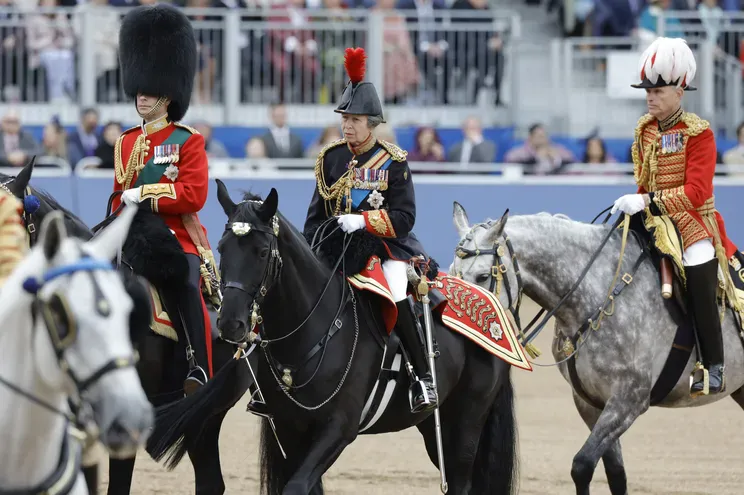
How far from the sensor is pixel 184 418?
5.97 meters

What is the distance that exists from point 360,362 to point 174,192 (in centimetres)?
132

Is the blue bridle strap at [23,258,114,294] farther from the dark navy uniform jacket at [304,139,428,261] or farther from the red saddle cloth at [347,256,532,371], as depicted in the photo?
the red saddle cloth at [347,256,532,371]

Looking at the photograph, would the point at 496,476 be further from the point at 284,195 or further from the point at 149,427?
the point at 284,195

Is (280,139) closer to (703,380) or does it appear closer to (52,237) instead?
(703,380)

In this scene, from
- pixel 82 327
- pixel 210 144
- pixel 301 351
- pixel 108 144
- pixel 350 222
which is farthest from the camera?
pixel 210 144

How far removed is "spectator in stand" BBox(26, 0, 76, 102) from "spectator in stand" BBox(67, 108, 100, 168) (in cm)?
119

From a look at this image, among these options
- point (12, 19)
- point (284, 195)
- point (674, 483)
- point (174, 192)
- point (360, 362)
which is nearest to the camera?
point (360, 362)

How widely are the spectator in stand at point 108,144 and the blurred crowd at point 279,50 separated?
167 centimetres

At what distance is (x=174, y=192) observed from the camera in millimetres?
6750

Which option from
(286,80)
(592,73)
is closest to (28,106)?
(286,80)

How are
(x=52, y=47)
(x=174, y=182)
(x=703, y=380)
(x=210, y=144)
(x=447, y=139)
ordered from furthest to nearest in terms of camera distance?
(x=447, y=139)
(x=52, y=47)
(x=210, y=144)
(x=703, y=380)
(x=174, y=182)

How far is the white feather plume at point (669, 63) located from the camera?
7.38 metres

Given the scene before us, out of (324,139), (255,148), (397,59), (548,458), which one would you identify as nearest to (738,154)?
(397,59)

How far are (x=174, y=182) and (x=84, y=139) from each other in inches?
327
